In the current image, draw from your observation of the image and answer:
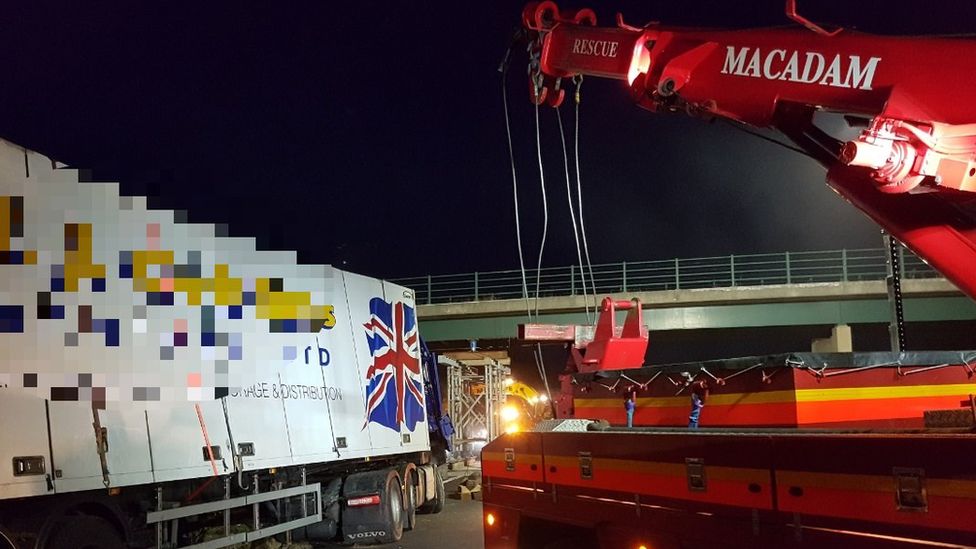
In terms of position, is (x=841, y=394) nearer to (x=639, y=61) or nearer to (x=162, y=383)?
(x=639, y=61)

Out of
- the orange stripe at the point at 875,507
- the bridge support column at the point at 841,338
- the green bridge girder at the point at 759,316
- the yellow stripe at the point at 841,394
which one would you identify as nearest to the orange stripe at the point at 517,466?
the yellow stripe at the point at 841,394

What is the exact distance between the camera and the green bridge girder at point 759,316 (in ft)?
92.1

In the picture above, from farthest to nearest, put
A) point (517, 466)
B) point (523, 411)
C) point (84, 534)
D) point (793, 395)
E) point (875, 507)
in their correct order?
point (523, 411)
point (84, 534)
point (517, 466)
point (793, 395)
point (875, 507)

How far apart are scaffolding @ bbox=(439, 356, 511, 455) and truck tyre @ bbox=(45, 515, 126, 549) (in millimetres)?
18915

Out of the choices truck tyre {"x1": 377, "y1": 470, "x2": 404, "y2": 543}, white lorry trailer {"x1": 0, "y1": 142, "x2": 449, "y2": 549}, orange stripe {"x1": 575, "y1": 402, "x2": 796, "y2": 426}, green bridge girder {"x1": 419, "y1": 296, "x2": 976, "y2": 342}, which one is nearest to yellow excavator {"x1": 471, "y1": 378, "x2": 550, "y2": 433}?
truck tyre {"x1": 377, "y1": 470, "x2": 404, "y2": 543}

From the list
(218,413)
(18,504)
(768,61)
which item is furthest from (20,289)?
(768,61)

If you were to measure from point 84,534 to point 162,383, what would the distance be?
1.47 meters

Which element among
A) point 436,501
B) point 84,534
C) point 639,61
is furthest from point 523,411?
point 639,61

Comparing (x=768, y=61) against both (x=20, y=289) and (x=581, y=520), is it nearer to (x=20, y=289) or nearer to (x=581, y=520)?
(x=581, y=520)

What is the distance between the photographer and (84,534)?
22.7ft

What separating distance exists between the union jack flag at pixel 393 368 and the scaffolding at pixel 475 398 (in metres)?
11.9

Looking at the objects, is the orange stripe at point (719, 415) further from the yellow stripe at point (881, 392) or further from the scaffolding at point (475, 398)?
the scaffolding at point (475, 398)

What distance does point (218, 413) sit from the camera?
8.87 m

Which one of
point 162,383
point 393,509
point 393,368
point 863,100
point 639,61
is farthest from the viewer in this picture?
point 393,368
